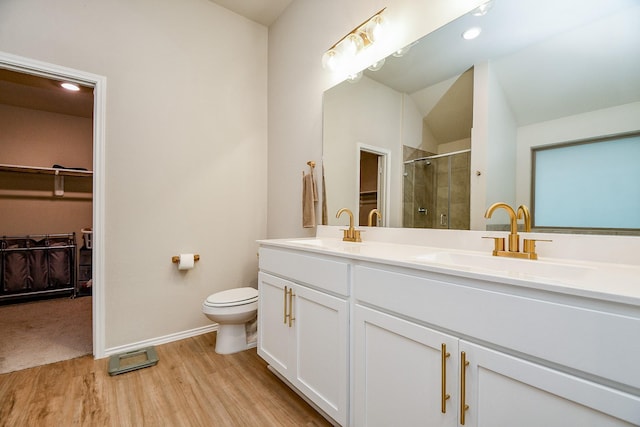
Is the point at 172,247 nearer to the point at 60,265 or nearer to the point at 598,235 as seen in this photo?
the point at 60,265

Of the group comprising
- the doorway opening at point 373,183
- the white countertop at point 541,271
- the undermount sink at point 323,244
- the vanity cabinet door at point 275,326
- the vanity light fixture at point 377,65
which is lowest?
the vanity cabinet door at point 275,326

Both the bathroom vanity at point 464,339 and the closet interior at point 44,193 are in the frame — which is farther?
the closet interior at point 44,193

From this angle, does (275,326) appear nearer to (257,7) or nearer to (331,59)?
(331,59)

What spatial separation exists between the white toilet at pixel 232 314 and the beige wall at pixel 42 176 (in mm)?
3069

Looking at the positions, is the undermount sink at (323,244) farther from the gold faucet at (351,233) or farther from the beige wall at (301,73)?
the beige wall at (301,73)

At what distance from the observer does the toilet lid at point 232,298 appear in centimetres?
200

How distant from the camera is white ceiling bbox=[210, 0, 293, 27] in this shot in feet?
8.07

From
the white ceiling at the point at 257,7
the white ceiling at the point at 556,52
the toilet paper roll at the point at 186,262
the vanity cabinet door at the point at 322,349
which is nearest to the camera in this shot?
the white ceiling at the point at 556,52

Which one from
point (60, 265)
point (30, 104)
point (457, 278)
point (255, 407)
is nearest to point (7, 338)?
point (60, 265)

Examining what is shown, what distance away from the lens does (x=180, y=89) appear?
7.66 ft

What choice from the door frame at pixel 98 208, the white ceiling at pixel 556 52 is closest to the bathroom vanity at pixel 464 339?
the white ceiling at pixel 556 52

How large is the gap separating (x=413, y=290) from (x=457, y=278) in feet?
0.52

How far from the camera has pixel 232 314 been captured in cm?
200

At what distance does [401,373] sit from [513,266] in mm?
566
